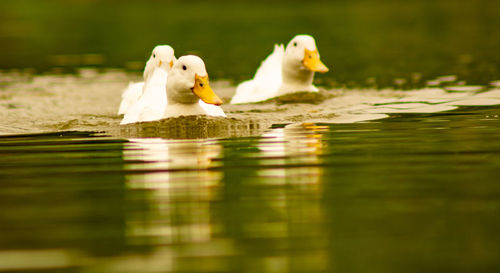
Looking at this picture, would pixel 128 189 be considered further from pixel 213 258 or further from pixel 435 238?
pixel 435 238

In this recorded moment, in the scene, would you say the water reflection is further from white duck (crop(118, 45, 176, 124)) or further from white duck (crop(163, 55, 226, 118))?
white duck (crop(118, 45, 176, 124))

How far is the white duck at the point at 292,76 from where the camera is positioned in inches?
558

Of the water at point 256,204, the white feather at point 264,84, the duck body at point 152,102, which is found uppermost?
the white feather at point 264,84

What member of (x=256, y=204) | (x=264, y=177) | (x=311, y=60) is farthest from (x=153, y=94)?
(x=256, y=204)

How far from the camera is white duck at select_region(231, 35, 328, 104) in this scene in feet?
46.5

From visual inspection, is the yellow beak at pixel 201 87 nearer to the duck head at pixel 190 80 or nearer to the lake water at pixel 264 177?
the duck head at pixel 190 80

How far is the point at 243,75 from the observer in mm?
18625

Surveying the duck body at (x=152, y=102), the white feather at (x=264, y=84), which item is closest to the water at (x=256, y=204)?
the duck body at (x=152, y=102)

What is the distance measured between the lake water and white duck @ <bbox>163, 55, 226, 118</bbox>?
19 cm

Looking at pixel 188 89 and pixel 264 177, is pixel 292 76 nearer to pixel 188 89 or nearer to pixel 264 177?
pixel 188 89

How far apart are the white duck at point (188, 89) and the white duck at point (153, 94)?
Result: 0.82 feet

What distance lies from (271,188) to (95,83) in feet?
37.6

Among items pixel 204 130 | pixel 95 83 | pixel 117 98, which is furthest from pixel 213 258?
pixel 95 83

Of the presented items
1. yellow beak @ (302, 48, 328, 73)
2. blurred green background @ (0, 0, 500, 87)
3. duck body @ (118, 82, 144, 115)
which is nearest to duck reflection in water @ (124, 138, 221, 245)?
duck body @ (118, 82, 144, 115)
